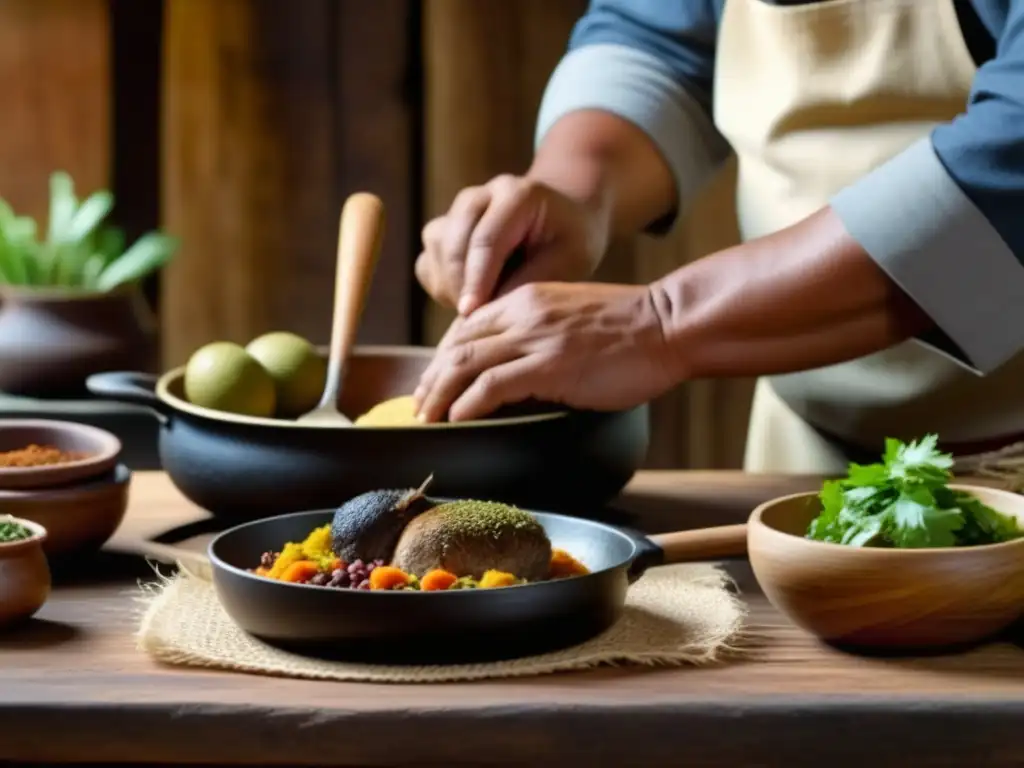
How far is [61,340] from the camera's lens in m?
2.01

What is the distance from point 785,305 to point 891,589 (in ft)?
1.33

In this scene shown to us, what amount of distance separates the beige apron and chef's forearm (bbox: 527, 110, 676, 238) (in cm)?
9

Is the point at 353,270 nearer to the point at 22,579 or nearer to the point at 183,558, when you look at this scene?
the point at 183,558

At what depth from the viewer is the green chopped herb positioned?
3.25 feet

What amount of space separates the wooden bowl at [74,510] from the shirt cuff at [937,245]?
582 mm

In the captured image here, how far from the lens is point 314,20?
7.54ft

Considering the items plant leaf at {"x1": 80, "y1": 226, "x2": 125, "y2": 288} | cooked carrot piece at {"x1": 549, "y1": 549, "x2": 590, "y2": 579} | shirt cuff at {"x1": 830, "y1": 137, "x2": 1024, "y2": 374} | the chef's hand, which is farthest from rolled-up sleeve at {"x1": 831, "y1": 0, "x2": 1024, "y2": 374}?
plant leaf at {"x1": 80, "y1": 226, "x2": 125, "y2": 288}

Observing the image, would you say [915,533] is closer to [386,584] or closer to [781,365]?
[386,584]

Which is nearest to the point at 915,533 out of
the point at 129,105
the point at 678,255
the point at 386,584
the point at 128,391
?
A: the point at 386,584

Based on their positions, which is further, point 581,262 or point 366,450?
point 581,262

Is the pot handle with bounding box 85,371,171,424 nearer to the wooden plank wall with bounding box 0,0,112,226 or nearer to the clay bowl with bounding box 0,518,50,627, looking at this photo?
the clay bowl with bounding box 0,518,50,627

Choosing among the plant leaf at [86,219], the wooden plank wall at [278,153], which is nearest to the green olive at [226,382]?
the plant leaf at [86,219]

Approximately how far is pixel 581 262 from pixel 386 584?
2.18ft

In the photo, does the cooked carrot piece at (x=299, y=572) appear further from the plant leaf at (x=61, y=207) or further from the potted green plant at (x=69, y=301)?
the plant leaf at (x=61, y=207)
